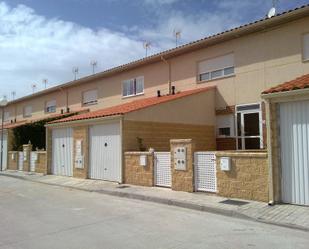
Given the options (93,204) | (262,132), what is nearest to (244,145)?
(262,132)

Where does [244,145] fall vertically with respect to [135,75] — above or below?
below

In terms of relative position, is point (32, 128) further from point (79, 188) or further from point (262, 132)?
point (262, 132)

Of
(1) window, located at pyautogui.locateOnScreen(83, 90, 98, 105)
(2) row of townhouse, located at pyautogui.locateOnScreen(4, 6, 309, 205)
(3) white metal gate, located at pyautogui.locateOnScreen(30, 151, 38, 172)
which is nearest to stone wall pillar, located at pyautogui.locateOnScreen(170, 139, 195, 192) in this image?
(2) row of townhouse, located at pyautogui.locateOnScreen(4, 6, 309, 205)

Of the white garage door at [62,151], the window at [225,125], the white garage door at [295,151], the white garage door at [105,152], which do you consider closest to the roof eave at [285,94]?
the white garage door at [295,151]

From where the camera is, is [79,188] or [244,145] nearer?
[79,188]

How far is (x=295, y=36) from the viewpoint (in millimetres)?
15469

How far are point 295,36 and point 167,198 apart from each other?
857cm

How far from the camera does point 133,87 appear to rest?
2359cm

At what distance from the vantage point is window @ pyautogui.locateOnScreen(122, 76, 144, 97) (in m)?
23.0

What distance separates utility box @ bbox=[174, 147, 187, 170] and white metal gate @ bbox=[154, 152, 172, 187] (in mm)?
502

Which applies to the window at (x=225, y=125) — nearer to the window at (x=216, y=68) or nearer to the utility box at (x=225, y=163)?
the window at (x=216, y=68)

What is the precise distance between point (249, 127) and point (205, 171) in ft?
19.4

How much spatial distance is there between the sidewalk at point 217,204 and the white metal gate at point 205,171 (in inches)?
12.5

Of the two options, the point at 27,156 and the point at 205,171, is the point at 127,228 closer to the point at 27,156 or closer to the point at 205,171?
the point at 205,171
